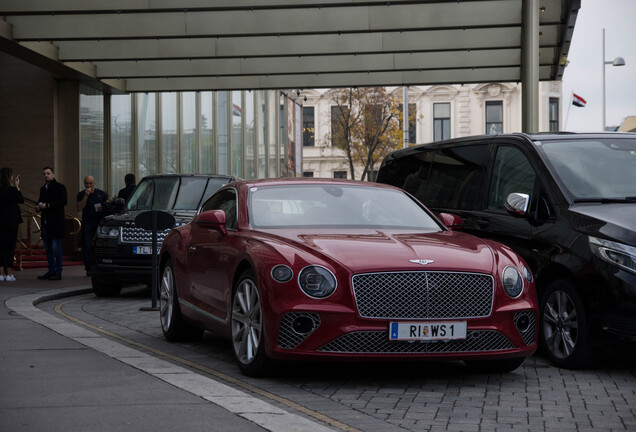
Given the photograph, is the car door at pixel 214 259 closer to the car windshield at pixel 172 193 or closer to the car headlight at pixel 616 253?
the car headlight at pixel 616 253

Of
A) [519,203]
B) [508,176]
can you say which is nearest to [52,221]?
[508,176]

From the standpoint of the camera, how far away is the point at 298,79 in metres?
24.9

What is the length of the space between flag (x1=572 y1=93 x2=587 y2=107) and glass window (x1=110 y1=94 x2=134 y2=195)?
3536cm

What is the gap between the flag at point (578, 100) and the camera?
58322 mm

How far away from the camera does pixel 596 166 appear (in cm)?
876

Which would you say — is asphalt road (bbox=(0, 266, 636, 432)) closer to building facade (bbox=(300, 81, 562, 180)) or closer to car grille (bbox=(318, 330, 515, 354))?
car grille (bbox=(318, 330, 515, 354))

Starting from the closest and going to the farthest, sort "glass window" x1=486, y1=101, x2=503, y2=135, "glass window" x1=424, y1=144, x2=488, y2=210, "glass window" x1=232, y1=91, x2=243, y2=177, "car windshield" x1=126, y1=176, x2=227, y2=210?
"glass window" x1=424, y1=144, x2=488, y2=210 < "car windshield" x1=126, y1=176, x2=227, y2=210 < "glass window" x1=232, y1=91, x2=243, y2=177 < "glass window" x1=486, y1=101, x2=503, y2=135

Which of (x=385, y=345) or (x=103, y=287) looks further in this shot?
(x=103, y=287)

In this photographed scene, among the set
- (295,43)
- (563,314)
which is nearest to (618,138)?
(563,314)

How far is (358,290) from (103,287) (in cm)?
892

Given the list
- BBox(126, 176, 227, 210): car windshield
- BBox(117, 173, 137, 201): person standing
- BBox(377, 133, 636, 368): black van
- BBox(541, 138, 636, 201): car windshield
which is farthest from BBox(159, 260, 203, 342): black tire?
BBox(117, 173, 137, 201): person standing

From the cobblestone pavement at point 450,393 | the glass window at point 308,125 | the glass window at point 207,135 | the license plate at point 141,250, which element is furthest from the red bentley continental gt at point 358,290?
the glass window at point 308,125

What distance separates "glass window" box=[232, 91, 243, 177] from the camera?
1588 inches

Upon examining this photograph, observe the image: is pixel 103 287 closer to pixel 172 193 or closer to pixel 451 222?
pixel 172 193
